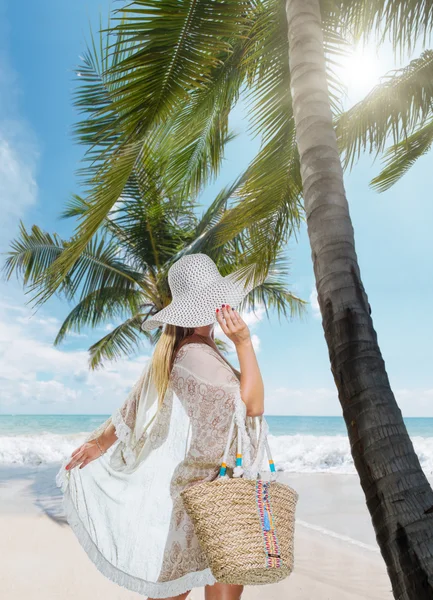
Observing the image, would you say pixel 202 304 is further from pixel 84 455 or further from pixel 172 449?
pixel 84 455

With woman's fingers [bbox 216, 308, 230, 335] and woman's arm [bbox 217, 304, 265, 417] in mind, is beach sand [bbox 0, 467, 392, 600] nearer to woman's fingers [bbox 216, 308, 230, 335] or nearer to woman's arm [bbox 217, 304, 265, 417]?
woman's arm [bbox 217, 304, 265, 417]

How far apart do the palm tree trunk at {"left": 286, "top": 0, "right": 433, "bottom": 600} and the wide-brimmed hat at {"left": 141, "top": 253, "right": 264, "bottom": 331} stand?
0.44m

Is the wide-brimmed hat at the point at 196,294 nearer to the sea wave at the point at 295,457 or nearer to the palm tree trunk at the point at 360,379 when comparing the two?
the palm tree trunk at the point at 360,379

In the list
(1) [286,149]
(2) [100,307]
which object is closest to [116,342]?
(2) [100,307]

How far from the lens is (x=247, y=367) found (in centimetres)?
193

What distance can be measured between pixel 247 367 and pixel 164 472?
570mm

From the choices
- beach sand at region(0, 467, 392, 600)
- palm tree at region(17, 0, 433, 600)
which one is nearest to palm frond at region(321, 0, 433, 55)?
palm tree at region(17, 0, 433, 600)

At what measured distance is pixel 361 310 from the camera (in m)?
2.24

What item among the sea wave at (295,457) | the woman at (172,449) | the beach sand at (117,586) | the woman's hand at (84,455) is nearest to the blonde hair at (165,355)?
the woman at (172,449)

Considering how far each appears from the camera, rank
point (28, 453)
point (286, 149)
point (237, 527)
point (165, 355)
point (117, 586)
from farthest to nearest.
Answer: point (28, 453)
point (286, 149)
point (117, 586)
point (165, 355)
point (237, 527)

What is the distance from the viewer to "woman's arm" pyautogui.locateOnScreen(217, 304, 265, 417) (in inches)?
75.9

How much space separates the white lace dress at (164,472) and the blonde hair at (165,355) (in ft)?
0.13

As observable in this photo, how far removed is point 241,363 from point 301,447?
1840cm

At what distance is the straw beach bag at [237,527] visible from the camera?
172 cm
